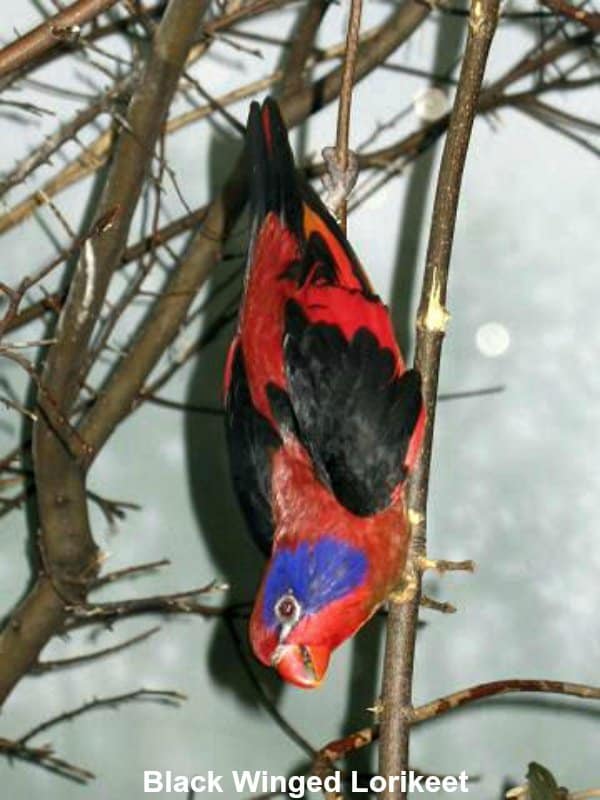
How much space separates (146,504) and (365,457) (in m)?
0.73

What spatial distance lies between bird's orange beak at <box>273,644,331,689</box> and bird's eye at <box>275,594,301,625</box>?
0.7 inches

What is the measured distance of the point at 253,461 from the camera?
1.03m

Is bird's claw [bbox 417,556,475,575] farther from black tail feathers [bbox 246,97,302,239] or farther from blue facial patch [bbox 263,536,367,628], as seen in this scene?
black tail feathers [bbox 246,97,302,239]

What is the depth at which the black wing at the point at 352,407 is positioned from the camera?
935 mm

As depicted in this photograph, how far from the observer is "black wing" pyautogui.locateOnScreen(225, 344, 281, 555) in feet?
3.33

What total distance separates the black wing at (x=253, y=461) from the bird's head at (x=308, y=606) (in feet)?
0.28

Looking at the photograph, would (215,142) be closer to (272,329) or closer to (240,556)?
(240,556)

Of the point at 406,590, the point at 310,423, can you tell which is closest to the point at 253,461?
the point at 310,423

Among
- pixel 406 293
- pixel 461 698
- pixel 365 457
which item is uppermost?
pixel 406 293

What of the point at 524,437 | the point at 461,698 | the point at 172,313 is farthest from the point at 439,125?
the point at 461,698

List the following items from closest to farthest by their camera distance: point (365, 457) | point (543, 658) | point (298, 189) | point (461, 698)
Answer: point (461, 698), point (365, 457), point (298, 189), point (543, 658)

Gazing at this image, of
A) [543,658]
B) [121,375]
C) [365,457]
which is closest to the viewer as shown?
[365,457]

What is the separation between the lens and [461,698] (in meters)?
0.81

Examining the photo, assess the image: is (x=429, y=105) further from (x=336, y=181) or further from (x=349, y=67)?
(x=349, y=67)
